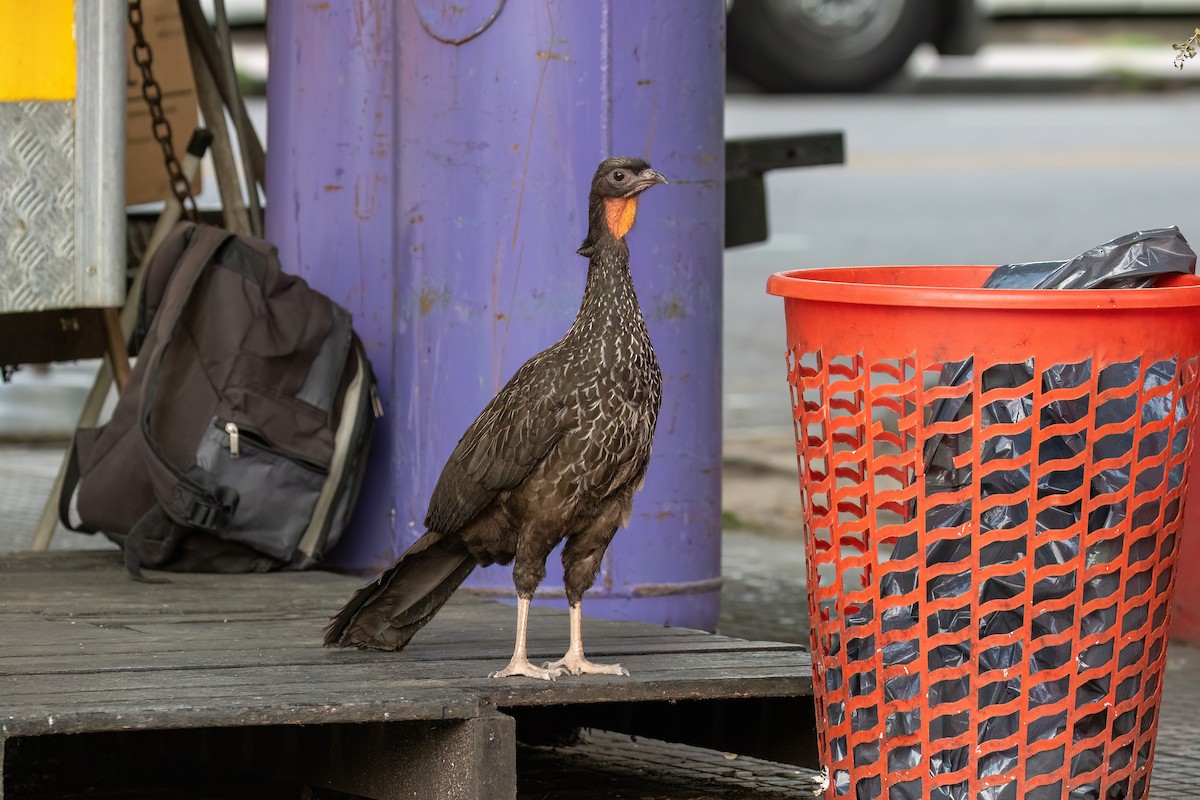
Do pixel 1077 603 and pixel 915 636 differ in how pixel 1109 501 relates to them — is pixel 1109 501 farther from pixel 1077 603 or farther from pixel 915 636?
pixel 915 636

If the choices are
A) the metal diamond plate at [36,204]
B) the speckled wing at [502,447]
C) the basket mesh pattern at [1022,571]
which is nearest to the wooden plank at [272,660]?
the speckled wing at [502,447]

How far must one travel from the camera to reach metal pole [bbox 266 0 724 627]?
421 centimetres

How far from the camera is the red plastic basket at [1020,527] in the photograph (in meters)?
2.78

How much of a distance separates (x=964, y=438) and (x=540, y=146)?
1.63m

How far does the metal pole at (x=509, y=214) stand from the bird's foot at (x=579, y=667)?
957mm

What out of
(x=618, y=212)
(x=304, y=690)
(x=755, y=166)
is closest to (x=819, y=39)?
(x=755, y=166)

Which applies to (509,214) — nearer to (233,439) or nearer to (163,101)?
(233,439)

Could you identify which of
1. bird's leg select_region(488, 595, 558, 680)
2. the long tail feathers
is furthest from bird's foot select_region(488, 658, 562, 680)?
the long tail feathers

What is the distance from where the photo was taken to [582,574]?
3.39 meters

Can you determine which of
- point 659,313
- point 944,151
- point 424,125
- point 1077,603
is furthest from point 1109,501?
point 944,151

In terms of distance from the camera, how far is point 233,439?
4227 mm

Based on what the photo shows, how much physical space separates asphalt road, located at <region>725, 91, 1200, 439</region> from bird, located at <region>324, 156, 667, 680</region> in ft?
15.4

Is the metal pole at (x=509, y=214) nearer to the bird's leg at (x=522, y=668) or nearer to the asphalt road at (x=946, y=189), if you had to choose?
the bird's leg at (x=522, y=668)

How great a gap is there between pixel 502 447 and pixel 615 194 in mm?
467
